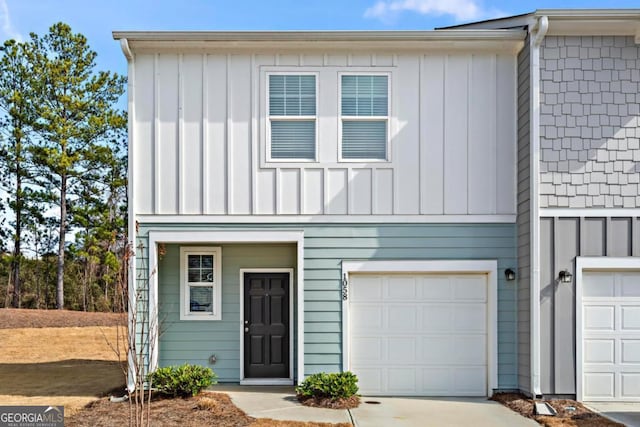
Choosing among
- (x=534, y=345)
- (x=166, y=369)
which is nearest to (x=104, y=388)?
(x=166, y=369)

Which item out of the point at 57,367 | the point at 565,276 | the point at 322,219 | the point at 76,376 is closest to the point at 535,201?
the point at 565,276

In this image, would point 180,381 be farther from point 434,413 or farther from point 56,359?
point 56,359

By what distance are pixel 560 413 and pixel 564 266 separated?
1845mm

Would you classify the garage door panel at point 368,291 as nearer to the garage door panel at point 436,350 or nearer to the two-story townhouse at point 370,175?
the two-story townhouse at point 370,175

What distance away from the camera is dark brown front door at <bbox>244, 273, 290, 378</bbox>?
9.66m

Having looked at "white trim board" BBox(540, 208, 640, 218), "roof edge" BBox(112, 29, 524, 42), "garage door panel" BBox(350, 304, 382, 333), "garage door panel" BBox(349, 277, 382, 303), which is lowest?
"garage door panel" BBox(350, 304, 382, 333)

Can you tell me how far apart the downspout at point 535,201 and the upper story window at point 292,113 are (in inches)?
113

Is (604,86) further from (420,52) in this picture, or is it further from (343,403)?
(343,403)

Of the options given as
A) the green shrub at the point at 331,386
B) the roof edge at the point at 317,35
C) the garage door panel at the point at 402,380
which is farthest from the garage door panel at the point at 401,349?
the roof edge at the point at 317,35

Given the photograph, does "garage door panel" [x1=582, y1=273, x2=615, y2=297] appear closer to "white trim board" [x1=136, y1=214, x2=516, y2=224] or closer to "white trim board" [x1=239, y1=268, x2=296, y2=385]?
"white trim board" [x1=136, y1=214, x2=516, y2=224]

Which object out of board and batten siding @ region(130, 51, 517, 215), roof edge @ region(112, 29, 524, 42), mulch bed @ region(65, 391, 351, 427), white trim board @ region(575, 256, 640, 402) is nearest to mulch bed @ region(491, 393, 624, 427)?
white trim board @ region(575, 256, 640, 402)

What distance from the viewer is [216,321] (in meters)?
9.55

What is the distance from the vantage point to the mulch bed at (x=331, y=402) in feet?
26.2

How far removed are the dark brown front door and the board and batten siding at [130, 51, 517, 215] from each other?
1.47 meters
